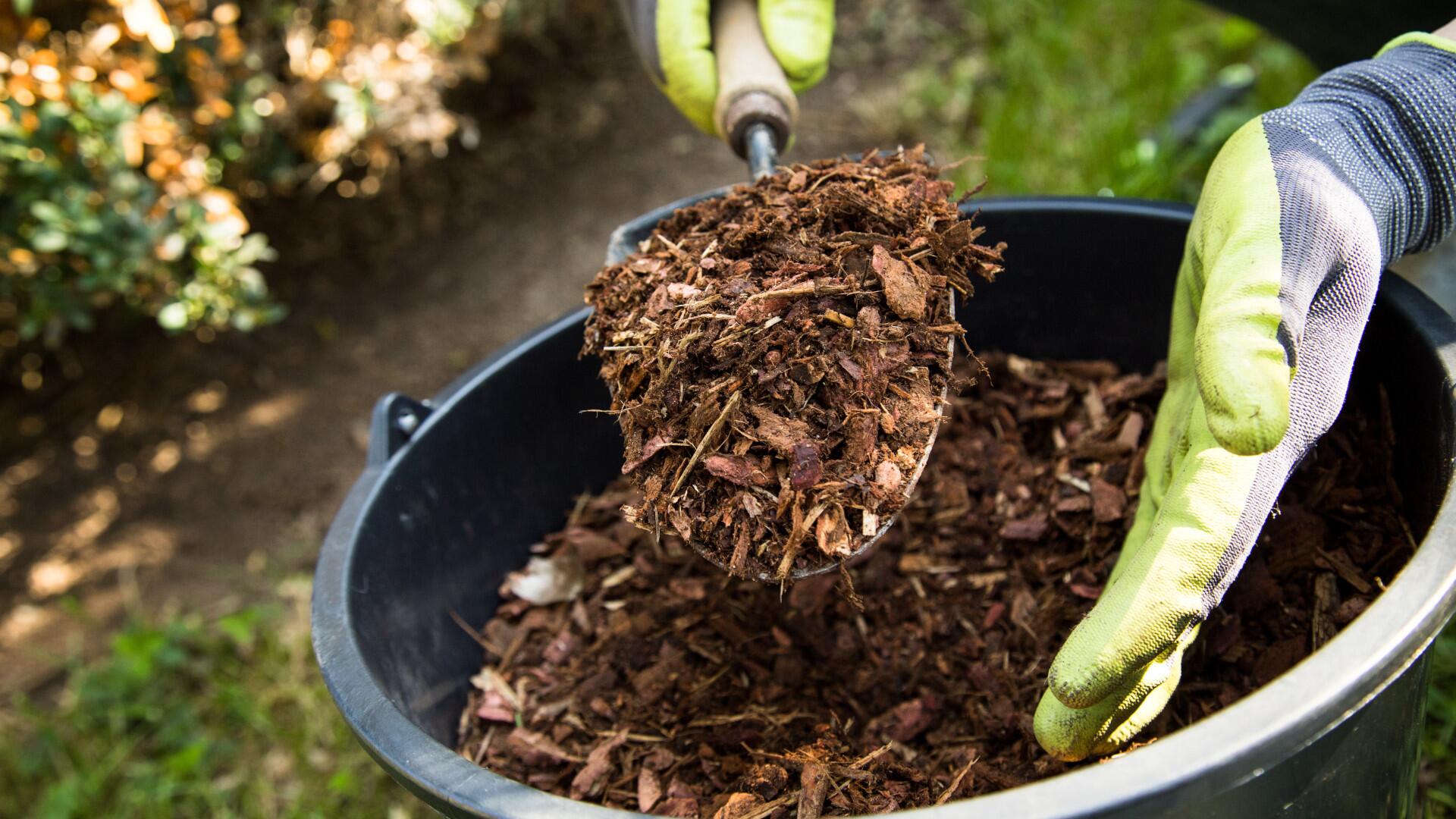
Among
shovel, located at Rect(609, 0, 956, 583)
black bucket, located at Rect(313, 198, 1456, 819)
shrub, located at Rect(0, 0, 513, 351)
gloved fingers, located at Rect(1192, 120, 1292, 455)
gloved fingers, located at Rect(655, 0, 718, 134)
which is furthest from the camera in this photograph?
shrub, located at Rect(0, 0, 513, 351)

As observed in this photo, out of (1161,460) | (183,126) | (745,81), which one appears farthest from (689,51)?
(183,126)

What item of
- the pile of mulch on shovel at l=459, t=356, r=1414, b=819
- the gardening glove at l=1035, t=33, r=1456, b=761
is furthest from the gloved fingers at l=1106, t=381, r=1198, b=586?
the pile of mulch on shovel at l=459, t=356, r=1414, b=819

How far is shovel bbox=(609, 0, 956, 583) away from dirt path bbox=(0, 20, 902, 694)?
4.40 ft

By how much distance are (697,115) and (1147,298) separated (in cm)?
77

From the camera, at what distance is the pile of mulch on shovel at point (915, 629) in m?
1.21

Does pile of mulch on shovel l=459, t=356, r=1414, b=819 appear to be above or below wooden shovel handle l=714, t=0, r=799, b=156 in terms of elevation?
below

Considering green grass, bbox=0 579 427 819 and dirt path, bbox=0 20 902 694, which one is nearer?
green grass, bbox=0 579 427 819

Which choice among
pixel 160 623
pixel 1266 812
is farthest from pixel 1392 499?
pixel 160 623

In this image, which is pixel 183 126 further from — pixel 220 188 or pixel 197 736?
pixel 197 736

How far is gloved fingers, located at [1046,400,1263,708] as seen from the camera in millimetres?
962

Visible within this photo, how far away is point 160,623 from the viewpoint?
2.35 meters

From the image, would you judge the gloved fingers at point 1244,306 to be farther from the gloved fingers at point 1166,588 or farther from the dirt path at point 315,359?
the dirt path at point 315,359

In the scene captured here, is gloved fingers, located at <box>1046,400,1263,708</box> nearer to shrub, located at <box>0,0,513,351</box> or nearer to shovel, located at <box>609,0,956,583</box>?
shovel, located at <box>609,0,956,583</box>

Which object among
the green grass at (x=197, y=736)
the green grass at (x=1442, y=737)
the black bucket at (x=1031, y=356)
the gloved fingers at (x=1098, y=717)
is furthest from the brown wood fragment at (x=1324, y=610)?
the green grass at (x=197, y=736)
